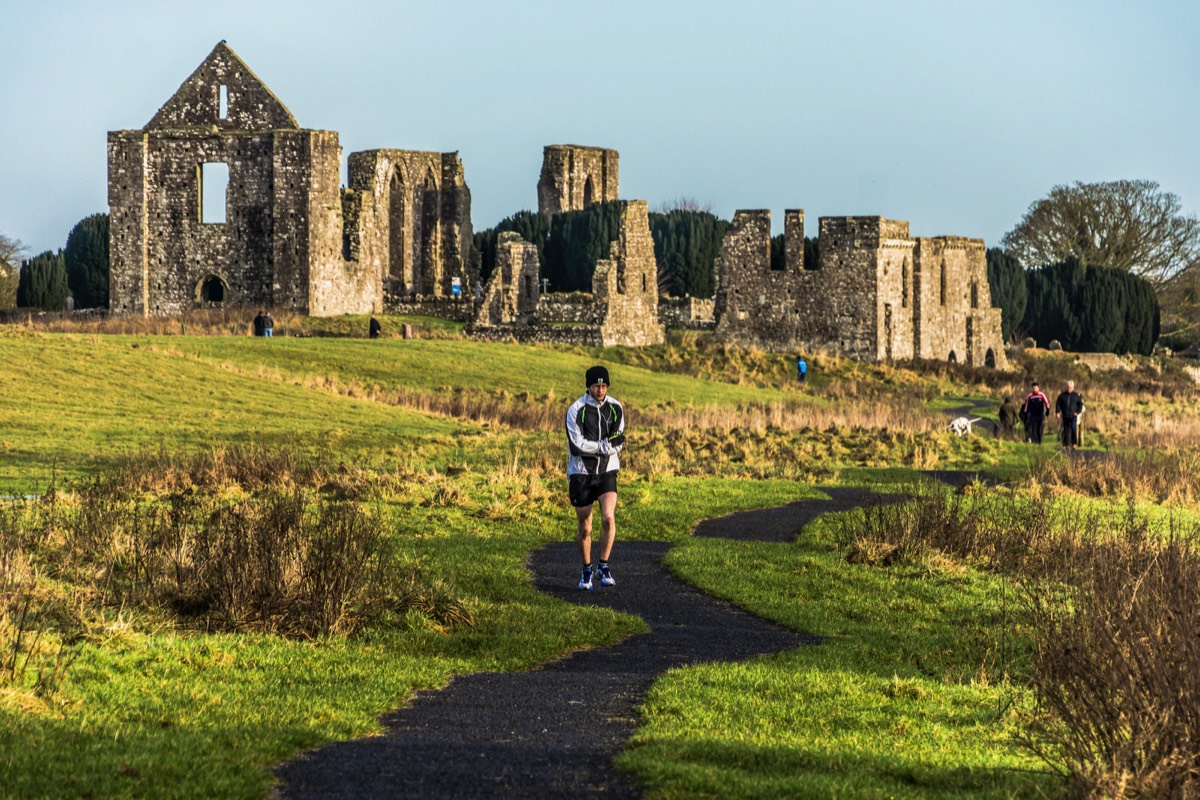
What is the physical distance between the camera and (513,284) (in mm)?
66188

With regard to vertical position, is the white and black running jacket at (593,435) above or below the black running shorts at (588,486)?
above

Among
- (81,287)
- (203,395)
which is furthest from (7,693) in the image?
(81,287)

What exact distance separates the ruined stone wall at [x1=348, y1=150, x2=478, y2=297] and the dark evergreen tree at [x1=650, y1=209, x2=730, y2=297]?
1385cm

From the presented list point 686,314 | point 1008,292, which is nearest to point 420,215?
point 686,314

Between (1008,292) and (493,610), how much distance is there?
76.0m

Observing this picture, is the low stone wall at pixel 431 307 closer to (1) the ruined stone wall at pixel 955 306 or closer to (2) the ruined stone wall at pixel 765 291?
(2) the ruined stone wall at pixel 765 291

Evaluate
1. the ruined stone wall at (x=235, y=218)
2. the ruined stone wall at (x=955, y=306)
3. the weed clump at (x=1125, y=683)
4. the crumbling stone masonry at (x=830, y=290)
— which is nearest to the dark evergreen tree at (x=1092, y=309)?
the ruined stone wall at (x=955, y=306)

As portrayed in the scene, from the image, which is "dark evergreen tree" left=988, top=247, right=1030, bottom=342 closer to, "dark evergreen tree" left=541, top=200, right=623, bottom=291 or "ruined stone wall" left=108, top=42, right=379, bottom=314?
"dark evergreen tree" left=541, top=200, right=623, bottom=291

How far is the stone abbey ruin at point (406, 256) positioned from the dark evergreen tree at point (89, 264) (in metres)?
21.5

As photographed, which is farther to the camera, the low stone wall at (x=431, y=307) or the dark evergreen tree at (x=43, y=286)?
the dark evergreen tree at (x=43, y=286)

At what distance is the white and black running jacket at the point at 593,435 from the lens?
15859mm

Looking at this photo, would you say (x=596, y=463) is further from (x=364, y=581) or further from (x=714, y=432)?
(x=714, y=432)

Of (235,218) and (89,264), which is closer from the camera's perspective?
(235,218)

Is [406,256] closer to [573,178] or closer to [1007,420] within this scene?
[573,178]
